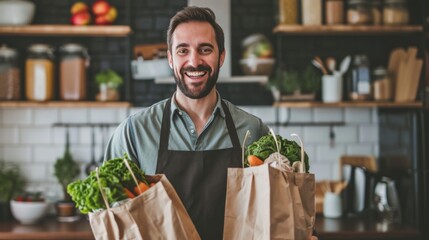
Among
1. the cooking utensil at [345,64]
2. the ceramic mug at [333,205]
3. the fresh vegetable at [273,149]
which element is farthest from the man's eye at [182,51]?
the cooking utensil at [345,64]

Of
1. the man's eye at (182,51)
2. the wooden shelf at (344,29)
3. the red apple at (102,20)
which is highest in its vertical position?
the red apple at (102,20)

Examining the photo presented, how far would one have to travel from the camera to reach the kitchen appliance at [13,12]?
4.24 metres

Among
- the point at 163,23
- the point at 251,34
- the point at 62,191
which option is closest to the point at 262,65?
the point at 251,34

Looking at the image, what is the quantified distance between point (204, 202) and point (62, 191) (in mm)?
2292

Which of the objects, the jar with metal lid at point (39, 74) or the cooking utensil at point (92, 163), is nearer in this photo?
the jar with metal lid at point (39, 74)

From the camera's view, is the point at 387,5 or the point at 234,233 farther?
the point at 387,5

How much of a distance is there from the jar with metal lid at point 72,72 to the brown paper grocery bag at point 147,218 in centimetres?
250

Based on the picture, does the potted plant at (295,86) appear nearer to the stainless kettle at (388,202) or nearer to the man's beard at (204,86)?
the stainless kettle at (388,202)

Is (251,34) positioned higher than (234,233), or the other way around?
(251,34)

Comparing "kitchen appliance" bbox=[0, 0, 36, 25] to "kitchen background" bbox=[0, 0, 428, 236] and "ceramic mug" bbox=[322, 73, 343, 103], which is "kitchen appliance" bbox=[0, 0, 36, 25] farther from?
"ceramic mug" bbox=[322, 73, 343, 103]

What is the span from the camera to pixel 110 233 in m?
1.82

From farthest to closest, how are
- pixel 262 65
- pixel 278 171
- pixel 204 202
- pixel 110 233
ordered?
pixel 262 65 < pixel 204 202 < pixel 278 171 < pixel 110 233

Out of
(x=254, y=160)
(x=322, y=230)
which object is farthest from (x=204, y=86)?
(x=322, y=230)

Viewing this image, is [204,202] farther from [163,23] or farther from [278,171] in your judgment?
[163,23]
